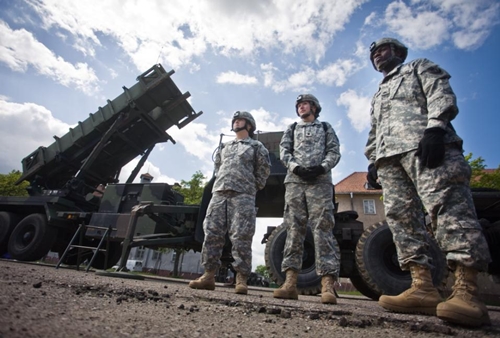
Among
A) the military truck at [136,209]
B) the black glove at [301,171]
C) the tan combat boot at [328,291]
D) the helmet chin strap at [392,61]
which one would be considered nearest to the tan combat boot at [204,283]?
the tan combat boot at [328,291]

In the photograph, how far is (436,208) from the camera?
1463 mm

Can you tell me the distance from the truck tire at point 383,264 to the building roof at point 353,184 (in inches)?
619

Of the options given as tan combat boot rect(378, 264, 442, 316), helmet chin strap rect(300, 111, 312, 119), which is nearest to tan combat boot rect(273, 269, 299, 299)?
tan combat boot rect(378, 264, 442, 316)

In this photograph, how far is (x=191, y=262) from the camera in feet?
78.2

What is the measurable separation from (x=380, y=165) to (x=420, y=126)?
0.36 meters

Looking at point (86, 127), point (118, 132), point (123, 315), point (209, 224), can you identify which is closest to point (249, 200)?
point (209, 224)

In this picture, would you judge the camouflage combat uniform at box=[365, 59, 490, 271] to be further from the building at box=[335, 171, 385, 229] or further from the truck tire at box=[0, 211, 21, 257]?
the building at box=[335, 171, 385, 229]

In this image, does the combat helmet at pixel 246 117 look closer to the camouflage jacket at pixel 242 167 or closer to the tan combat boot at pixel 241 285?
the camouflage jacket at pixel 242 167

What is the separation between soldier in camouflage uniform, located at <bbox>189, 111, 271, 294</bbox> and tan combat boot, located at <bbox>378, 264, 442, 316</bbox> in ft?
4.19

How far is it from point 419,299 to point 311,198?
44.9 inches

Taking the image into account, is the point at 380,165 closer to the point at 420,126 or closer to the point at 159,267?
the point at 420,126

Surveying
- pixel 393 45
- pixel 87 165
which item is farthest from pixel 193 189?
pixel 393 45

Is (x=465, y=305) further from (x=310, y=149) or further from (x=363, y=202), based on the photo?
(x=363, y=202)

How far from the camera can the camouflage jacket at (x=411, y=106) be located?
1.59 meters
